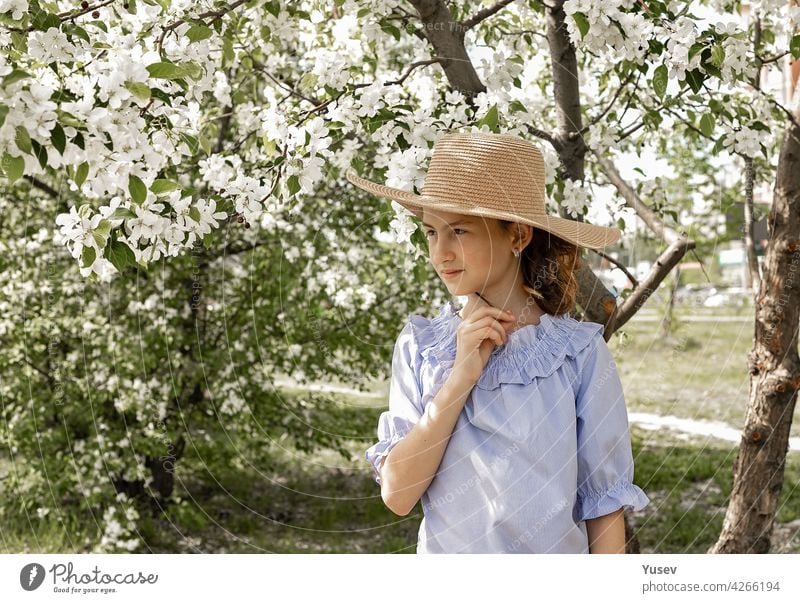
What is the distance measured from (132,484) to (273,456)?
0.90 meters

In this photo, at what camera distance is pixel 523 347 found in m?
1.29

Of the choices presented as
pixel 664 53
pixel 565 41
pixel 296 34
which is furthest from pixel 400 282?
pixel 664 53

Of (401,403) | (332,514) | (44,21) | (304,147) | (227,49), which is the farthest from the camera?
(332,514)

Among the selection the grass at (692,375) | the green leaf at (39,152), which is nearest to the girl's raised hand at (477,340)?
the green leaf at (39,152)

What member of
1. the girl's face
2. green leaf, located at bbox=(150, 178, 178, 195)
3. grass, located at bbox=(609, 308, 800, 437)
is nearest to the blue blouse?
the girl's face

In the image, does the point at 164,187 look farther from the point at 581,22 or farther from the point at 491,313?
the point at 581,22

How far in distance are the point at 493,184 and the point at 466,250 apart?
4.8 inches

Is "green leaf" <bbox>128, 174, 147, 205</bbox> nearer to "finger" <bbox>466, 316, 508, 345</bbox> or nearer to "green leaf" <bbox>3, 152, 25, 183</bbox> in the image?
"green leaf" <bbox>3, 152, 25, 183</bbox>

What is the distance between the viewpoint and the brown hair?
137cm

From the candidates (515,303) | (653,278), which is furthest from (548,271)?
(653,278)

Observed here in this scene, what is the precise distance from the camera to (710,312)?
9727 mm
